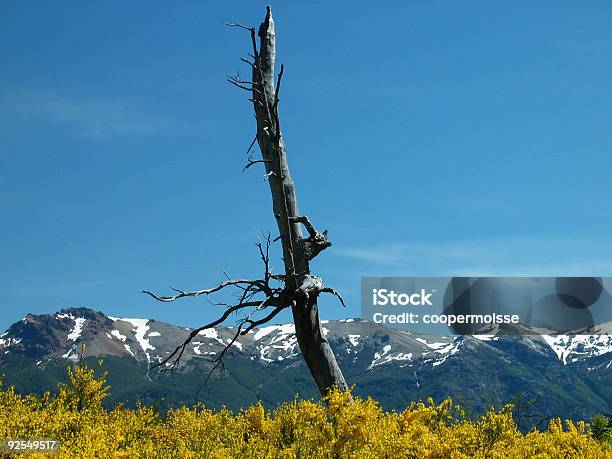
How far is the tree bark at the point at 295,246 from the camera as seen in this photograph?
18219 mm

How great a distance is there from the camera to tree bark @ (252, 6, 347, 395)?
1822 centimetres

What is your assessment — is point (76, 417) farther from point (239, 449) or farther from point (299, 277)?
point (299, 277)

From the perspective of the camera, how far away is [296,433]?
12.7m

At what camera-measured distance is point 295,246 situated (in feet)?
61.4

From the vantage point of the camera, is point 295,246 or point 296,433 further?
point 295,246

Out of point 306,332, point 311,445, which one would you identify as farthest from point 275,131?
point 311,445

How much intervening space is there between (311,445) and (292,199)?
27.0ft

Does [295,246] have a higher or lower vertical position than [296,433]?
higher

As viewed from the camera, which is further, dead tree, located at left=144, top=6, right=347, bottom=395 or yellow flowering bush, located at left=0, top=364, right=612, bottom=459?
dead tree, located at left=144, top=6, right=347, bottom=395

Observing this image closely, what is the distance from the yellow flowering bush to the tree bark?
250cm

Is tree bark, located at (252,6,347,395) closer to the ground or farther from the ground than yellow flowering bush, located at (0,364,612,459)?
farther from the ground

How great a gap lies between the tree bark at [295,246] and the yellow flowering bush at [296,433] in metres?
2.50

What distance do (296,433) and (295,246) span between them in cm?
674

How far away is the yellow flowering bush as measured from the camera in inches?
450
